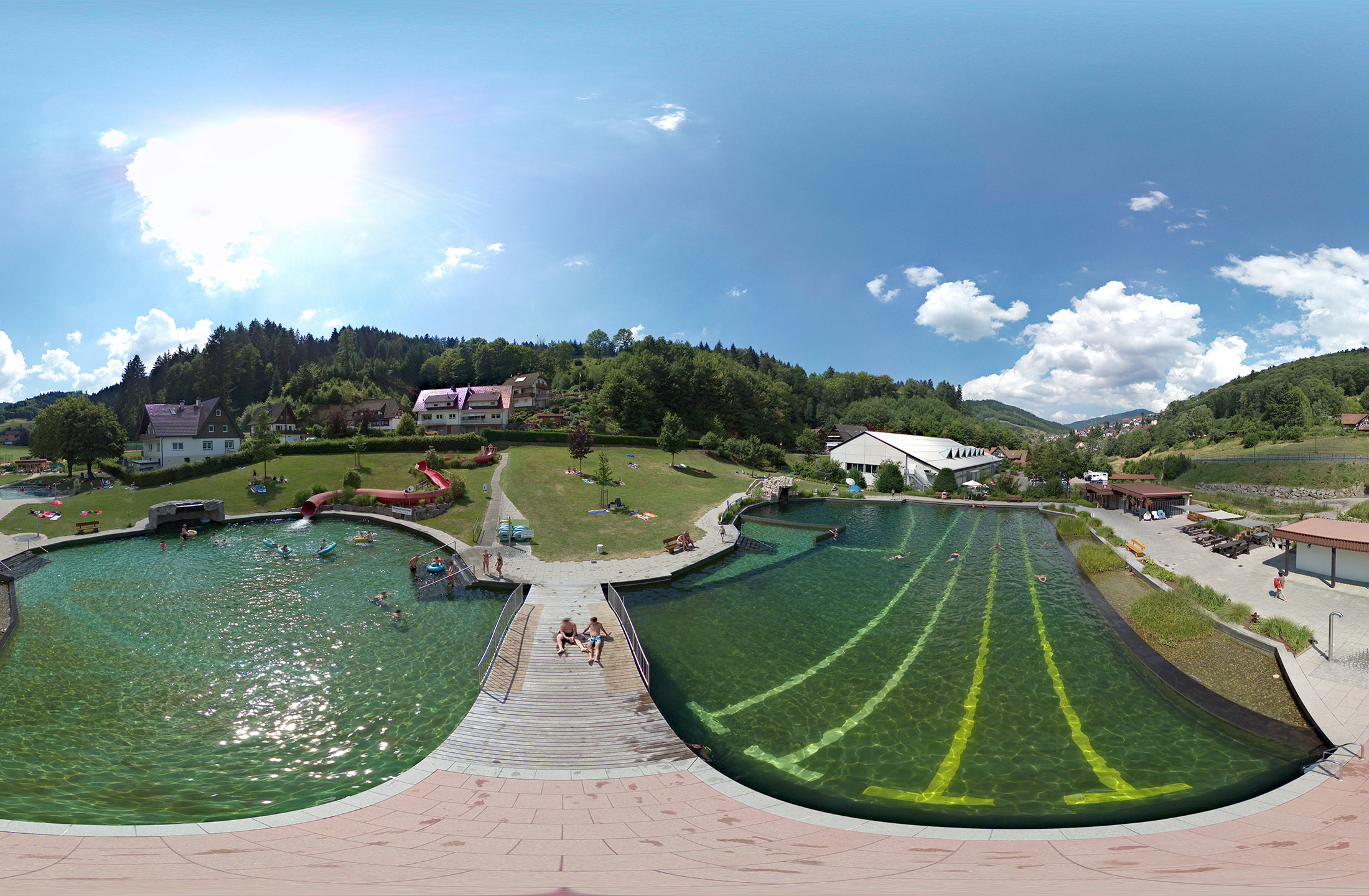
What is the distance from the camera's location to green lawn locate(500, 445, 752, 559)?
2506cm

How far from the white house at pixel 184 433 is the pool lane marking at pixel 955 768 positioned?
58.2 m

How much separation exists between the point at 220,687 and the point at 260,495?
2719 centimetres

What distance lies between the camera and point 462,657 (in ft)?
47.4

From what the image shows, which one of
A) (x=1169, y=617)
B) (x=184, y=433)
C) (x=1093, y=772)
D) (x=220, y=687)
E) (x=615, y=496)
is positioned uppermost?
(x=184, y=433)

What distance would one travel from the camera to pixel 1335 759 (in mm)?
9367

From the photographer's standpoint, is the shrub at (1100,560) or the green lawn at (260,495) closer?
the shrub at (1100,560)

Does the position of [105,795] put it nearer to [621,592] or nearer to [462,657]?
[462,657]

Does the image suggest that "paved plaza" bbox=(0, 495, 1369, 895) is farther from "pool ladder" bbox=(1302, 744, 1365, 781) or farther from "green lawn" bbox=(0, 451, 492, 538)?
"green lawn" bbox=(0, 451, 492, 538)

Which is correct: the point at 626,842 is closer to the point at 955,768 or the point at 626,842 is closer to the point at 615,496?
the point at 955,768

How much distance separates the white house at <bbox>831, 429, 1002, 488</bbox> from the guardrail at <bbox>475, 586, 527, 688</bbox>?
4321cm

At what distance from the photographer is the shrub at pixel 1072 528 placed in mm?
31703

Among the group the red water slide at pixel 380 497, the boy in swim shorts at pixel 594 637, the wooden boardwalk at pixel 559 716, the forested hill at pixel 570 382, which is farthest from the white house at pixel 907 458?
the wooden boardwalk at pixel 559 716

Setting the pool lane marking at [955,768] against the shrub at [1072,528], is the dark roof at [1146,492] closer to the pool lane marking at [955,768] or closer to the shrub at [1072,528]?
the shrub at [1072,528]

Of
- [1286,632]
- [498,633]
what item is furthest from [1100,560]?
[498,633]
